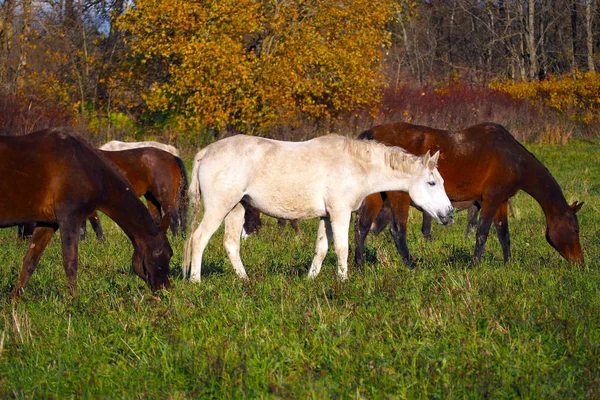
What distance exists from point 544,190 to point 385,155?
7.87 feet

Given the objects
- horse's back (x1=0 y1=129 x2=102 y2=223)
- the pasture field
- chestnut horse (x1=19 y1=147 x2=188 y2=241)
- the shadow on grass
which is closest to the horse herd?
horse's back (x1=0 y1=129 x2=102 y2=223)

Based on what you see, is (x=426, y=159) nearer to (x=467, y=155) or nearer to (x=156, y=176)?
(x=467, y=155)

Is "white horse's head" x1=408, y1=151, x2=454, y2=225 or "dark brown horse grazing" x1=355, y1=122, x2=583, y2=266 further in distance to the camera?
"dark brown horse grazing" x1=355, y1=122, x2=583, y2=266

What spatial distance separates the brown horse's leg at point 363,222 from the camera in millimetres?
9696

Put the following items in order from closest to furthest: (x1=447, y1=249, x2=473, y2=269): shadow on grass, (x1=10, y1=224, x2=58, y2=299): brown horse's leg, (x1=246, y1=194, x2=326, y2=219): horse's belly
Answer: (x1=10, y1=224, x2=58, y2=299): brown horse's leg, (x1=246, y1=194, x2=326, y2=219): horse's belly, (x1=447, y1=249, x2=473, y2=269): shadow on grass

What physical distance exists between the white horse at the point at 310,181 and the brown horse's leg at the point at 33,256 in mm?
1517

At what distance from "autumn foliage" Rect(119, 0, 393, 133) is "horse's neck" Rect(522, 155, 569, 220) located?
15.5m

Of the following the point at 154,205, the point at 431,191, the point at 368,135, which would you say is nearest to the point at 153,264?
the point at 431,191

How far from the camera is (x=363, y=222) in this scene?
390 inches

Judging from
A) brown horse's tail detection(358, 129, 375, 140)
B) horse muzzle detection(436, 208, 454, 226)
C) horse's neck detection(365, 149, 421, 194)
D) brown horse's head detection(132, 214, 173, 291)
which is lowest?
brown horse's head detection(132, 214, 173, 291)

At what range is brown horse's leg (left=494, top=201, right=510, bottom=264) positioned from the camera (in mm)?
9983

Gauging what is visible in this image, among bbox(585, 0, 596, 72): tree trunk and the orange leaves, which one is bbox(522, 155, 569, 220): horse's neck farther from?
bbox(585, 0, 596, 72): tree trunk

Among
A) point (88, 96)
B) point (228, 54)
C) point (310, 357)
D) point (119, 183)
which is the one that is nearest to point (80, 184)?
point (119, 183)

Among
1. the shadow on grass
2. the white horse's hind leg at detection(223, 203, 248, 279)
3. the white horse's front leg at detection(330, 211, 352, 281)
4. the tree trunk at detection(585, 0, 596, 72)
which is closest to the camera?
the white horse's front leg at detection(330, 211, 352, 281)
